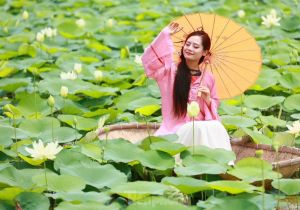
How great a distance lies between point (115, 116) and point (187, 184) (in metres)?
1.19

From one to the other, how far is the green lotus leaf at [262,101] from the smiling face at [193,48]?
2.68 ft

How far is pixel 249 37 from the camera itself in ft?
10.8

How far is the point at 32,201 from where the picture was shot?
254cm

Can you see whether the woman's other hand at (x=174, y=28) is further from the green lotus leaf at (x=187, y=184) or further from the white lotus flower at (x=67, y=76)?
the white lotus flower at (x=67, y=76)

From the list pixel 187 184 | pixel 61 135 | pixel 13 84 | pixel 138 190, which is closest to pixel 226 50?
pixel 61 135

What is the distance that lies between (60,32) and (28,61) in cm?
86

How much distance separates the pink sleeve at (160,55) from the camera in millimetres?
3162

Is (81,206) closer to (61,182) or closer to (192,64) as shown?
(61,182)

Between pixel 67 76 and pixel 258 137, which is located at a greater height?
pixel 67 76

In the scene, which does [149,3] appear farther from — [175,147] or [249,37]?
[175,147]

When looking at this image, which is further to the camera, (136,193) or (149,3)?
(149,3)

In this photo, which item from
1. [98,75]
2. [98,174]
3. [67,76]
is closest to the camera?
[98,174]

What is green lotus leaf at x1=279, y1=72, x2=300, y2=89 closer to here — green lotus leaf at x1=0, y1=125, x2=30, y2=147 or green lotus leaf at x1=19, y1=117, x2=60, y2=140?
green lotus leaf at x1=19, y1=117, x2=60, y2=140

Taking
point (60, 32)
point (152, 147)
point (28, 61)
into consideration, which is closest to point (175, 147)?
point (152, 147)
